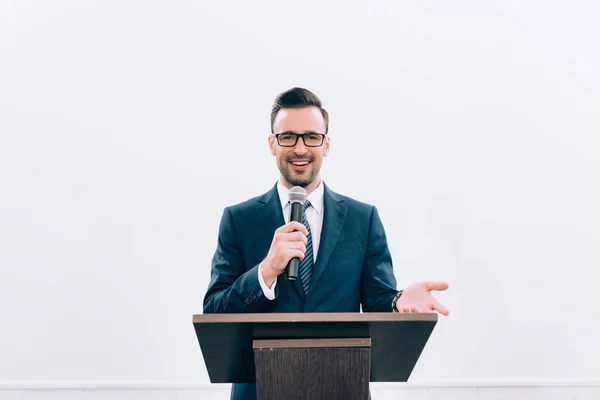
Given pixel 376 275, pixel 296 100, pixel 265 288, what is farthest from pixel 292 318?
pixel 296 100

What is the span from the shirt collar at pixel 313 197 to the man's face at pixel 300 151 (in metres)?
0.02

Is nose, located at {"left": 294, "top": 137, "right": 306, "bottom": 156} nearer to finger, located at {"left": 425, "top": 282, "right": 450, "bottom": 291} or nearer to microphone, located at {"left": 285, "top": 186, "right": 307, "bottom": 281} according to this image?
microphone, located at {"left": 285, "top": 186, "right": 307, "bottom": 281}

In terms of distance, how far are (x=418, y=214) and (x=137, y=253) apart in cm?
143

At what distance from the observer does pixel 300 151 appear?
6.48 ft

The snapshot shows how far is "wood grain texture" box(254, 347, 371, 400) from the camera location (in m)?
1.19

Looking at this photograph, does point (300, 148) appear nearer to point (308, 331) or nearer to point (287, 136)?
point (287, 136)

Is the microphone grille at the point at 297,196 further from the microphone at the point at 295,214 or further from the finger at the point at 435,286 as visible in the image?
the finger at the point at 435,286

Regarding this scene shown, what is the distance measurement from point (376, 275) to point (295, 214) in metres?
0.48

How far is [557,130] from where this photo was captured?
9.85 feet

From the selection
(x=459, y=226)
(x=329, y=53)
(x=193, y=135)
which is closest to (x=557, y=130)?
(x=459, y=226)

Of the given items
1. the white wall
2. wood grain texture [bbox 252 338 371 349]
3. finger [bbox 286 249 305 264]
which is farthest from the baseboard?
wood grain texture [bbox 252 338 371 349]

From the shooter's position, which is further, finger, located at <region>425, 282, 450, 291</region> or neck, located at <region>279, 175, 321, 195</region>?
neck, located at <region>279, 175, 321, 195</region>

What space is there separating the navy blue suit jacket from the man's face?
3.5 inches

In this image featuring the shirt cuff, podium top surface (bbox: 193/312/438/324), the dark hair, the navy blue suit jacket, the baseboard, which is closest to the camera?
podium top surface (bbox: 193/312/438/324)
